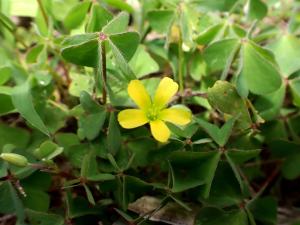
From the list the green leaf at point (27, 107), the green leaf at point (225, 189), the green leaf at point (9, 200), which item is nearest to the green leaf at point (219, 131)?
the green leaf at point (225, 189)

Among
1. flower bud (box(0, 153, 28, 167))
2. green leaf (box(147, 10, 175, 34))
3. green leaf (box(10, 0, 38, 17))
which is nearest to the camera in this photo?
flower bud (box(0, 153, 28, 167))

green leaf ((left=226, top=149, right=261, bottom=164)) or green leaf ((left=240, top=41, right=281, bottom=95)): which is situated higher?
green leaf ((left=240, top=41, right=281, bottom=95))

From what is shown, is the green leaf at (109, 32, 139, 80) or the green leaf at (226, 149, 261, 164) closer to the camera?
the green leaf at (109, 32, 139, 80)

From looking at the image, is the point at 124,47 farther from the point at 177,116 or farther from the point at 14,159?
the point at 14,159

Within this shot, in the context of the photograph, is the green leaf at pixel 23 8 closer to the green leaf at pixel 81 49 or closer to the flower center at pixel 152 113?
the green leaf at pixel 81 49

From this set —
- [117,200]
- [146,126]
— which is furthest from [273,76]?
[117,200]

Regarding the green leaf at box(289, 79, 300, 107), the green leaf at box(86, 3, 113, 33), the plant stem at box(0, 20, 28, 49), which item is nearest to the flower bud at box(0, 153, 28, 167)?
the green leaf at box(86, 3, 113, 33)

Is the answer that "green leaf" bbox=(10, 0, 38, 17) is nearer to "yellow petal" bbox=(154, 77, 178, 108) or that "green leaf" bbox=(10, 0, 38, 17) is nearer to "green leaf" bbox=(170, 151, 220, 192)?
"yellow petal" bbox=(154, 77, 178, 108)
